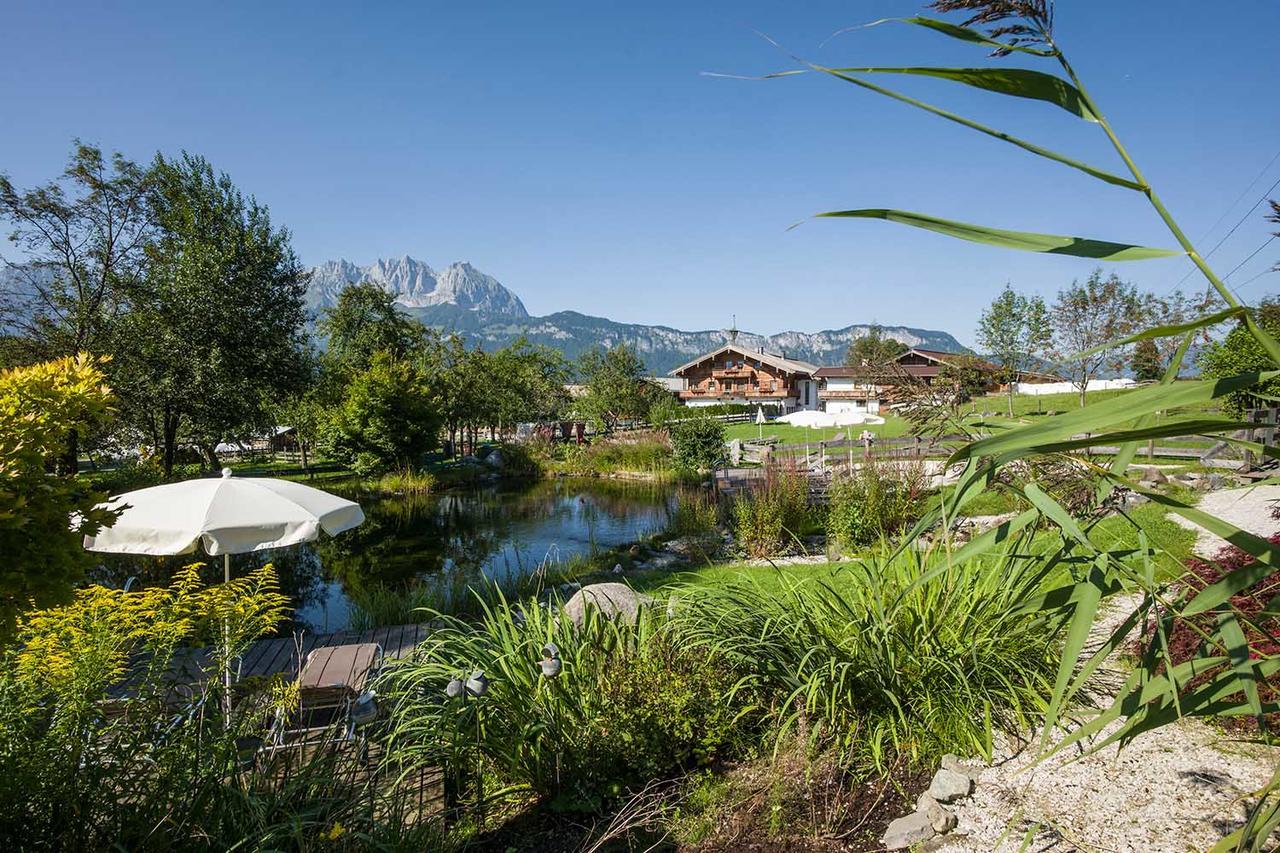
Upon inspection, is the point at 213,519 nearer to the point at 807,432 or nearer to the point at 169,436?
the point at 169,436

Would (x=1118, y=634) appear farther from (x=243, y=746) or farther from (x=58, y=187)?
(x=58, y=187)

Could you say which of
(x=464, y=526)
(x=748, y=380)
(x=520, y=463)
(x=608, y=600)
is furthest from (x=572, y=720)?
(x=748, y=380)

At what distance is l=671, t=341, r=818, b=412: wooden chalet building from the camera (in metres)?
49.5

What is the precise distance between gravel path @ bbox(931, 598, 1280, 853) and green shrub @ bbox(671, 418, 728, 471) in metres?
15.3

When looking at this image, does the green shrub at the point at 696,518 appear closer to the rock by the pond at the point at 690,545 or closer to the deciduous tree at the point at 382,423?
the rock by the pond at the point at 690,545

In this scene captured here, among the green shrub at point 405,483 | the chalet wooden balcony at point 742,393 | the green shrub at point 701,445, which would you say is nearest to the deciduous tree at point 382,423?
the green shrub at point 405,483

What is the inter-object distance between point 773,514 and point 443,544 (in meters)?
6.50

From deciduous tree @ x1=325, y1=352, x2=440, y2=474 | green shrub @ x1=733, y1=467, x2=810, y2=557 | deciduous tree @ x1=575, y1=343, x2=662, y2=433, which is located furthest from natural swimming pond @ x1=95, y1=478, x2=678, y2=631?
deciduous tree @ x1=575, y1=343, x2=662, y2=433

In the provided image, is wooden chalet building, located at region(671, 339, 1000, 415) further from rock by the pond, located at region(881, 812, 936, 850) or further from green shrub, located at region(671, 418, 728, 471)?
rock by the pond, located at region(881, 812, 936, 850)

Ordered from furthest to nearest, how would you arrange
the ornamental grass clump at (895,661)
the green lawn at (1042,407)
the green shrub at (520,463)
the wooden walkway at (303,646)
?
the green shrub at (520,463), the wooden walkway at (303,646), the ornamental grass clump at (895,661), the green lawn at (1042,407)

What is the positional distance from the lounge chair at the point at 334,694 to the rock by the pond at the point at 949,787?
2.58 meters

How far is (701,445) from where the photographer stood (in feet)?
60.6

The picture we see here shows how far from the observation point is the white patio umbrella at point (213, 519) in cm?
482

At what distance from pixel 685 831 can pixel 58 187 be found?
1519 cm
